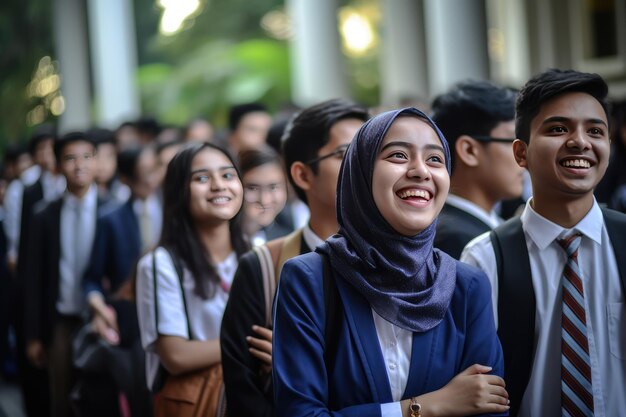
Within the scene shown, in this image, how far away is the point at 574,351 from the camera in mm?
3455

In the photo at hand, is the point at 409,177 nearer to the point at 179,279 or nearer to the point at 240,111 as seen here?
the point at 179,279

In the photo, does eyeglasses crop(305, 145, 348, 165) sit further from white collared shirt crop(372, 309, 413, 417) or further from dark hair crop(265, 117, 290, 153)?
dark hair crop(265, 117, 290, 153)

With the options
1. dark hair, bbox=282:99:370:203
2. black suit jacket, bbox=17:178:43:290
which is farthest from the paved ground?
dark hair, bbox=282:99:370:203

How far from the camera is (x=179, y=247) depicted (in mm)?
4742

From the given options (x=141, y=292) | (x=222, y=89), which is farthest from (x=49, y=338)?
Result: (x=222, y=89)

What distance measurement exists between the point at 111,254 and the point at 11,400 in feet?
12.0

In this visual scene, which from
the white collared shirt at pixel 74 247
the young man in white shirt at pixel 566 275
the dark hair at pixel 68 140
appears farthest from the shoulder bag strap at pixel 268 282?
the dark hair at pixel 68 140

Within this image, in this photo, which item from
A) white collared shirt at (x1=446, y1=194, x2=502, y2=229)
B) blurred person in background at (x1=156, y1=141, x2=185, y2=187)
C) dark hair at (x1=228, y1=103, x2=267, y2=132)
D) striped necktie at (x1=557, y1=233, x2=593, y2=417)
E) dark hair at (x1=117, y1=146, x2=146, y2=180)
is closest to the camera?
striped necktie at (x1=557, y1=233, x2=593, y2=417)

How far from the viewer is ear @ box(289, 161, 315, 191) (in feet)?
14.1

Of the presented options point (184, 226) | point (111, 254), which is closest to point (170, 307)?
point (184, 226)

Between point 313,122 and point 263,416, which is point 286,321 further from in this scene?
point 313,122

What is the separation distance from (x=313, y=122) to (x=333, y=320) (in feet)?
4.58

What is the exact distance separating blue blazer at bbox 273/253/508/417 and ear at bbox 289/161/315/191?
1.11 meters

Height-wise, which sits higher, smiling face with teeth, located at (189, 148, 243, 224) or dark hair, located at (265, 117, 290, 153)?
dark hair, located at (265, 117, 290, 153)
